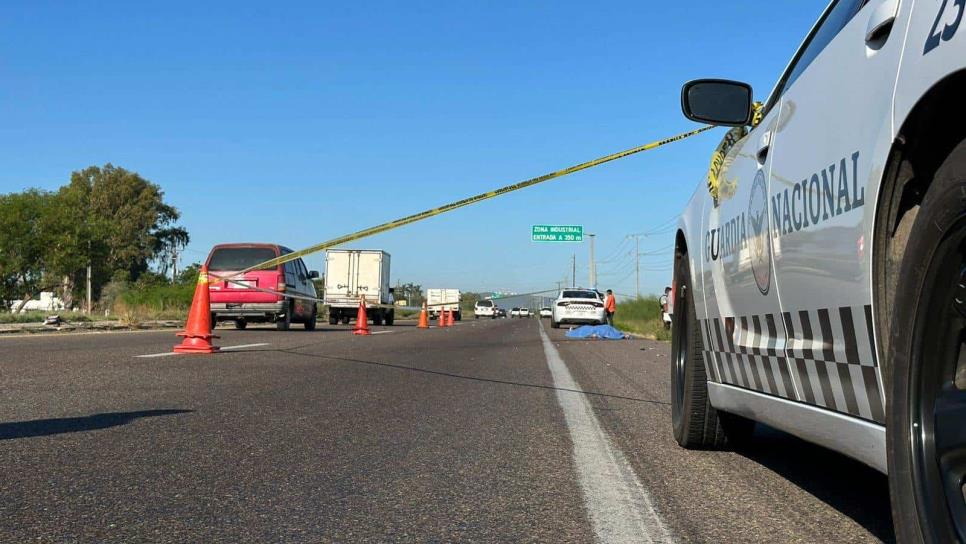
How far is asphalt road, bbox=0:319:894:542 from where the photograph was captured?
10.8 ft

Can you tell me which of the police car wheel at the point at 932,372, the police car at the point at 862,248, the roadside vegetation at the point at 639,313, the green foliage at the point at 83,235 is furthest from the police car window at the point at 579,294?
the green foliage at the point at 83,235

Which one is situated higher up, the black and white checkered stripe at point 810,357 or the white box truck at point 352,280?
the white box truck at point 352,280

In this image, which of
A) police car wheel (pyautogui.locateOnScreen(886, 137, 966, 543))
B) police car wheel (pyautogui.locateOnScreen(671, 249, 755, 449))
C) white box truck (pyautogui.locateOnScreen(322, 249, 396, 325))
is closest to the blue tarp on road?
white box truck (pyautogui.locateOnScreen(322, 249, 396, 325))

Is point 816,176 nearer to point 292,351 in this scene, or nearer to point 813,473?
point 813,473

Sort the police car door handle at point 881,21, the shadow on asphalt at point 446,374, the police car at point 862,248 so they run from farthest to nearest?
the shadow on asphalt at point 446,374, the police car door handle at point 881,21, the police car at point 862,248

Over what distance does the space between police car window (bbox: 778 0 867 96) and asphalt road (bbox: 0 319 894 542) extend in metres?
1.73

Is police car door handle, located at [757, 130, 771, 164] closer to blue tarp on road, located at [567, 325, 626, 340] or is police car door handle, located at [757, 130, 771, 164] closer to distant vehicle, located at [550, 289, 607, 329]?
blue tarp on road, located at [567, 325, 626, 340]

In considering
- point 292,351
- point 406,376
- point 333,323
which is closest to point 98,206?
point 333,323

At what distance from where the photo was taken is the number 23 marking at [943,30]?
1.92m

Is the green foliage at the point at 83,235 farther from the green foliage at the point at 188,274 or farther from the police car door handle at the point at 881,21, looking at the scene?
the police car door handle at the point at 881,21

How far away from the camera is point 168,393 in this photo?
746cm

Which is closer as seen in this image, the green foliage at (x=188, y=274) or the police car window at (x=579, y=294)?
the police car window at (x=579, y=294)

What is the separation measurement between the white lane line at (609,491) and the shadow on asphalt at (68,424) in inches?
111

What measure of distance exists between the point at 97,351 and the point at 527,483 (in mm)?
9722
